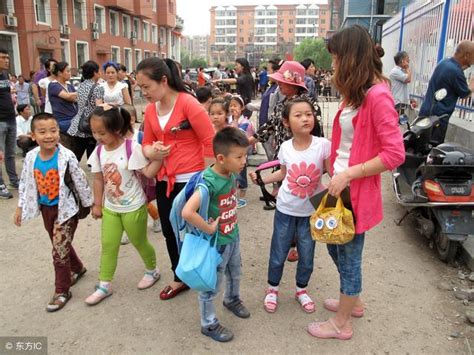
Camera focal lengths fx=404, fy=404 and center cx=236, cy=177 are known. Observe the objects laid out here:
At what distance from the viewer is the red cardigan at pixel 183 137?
2.72 metres

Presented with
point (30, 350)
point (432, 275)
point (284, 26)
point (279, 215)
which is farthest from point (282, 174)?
point (284, 26)

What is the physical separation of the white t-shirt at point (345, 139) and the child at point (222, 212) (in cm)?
55

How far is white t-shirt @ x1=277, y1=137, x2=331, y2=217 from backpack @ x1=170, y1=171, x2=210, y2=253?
0.69 metres

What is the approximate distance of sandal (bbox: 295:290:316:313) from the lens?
288cm

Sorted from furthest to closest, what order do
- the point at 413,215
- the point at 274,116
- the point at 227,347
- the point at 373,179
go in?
the point at 413,215 < the point at 274,116 < the point at 227,347 < the point at 373,179

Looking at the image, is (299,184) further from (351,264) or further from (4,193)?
(4,193)

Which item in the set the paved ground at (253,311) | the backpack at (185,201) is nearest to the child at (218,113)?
the paved ground at (253,311)

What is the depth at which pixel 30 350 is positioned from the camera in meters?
2.58

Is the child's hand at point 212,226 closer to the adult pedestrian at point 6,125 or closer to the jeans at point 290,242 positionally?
the jeans at point 290,242

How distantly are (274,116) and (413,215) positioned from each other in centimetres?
203

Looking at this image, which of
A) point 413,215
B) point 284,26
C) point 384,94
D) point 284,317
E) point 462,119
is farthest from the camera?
point 284,26

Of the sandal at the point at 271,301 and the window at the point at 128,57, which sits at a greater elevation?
the window at the point at 128,57

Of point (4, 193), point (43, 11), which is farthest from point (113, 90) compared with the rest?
point (43, 11)

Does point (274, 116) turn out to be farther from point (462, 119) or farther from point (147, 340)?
point (462, 119)
